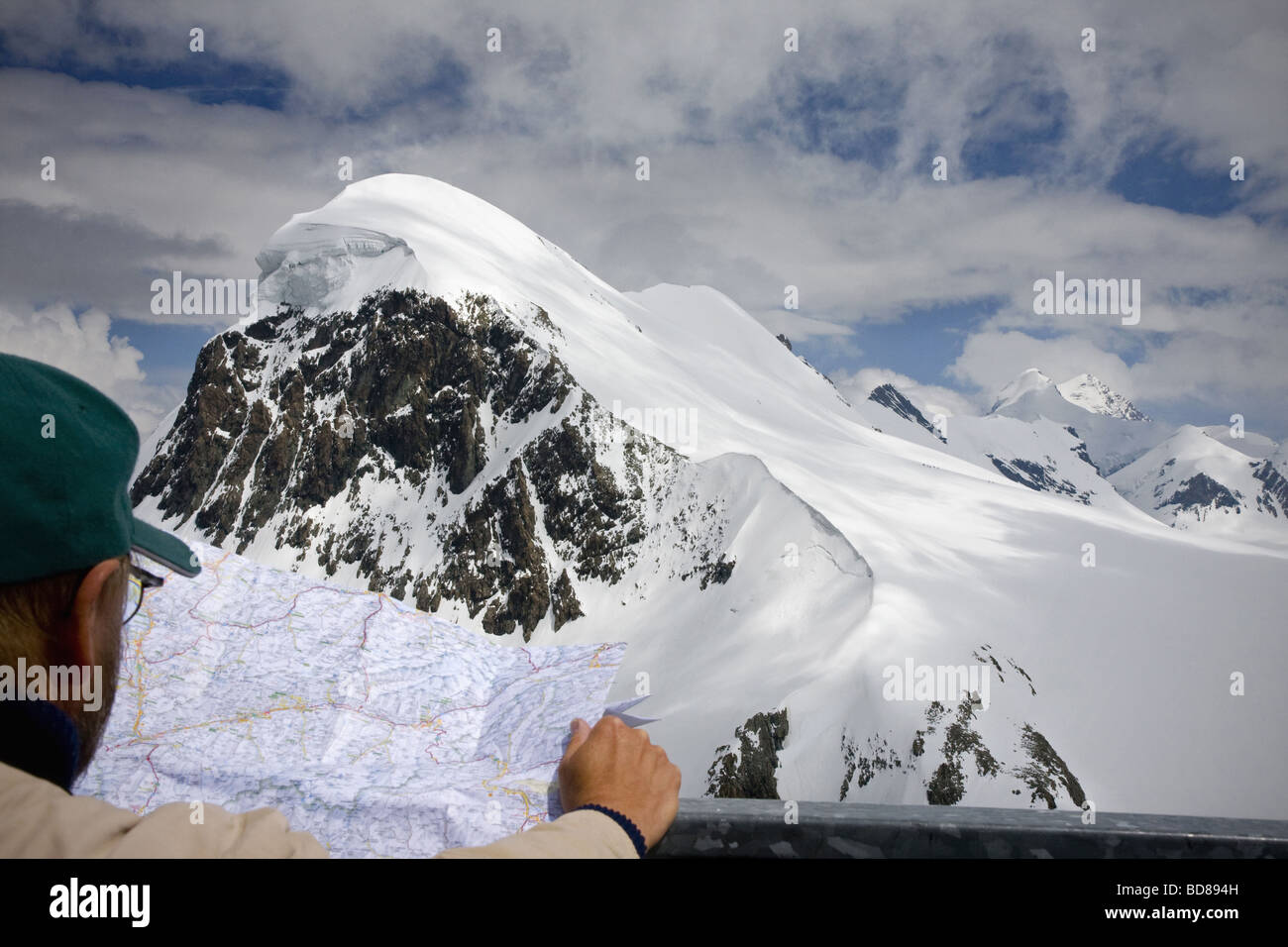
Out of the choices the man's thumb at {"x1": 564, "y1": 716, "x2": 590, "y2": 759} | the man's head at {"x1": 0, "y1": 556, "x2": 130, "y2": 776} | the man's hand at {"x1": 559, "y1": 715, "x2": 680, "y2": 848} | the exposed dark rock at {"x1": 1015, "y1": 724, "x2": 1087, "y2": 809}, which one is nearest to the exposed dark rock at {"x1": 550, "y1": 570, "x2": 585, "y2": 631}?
the exposed dark rock at {"x1": 1015, "y1": 724, "x2": 1087, "y2": 809}

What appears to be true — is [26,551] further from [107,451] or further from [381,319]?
[381,319]

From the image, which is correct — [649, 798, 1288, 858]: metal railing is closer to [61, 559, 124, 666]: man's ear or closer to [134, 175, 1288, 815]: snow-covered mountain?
[61, 559, 124, 666]: man's ear

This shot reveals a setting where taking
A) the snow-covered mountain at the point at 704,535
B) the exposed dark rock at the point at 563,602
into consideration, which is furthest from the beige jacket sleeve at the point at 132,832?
the exposed dark rock at the point at 563,602

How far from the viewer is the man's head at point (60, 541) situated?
129cm

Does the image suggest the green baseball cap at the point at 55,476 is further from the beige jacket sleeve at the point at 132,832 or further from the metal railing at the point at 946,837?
the metal railing at the point at 946,837

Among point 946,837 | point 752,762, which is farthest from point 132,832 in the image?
point 752,762

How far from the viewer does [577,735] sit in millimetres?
2225

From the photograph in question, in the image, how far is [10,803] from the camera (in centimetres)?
109

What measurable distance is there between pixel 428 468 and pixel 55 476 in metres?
57.4

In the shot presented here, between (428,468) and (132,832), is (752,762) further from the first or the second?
(428,468)

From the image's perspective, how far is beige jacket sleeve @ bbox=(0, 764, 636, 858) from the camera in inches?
42.6

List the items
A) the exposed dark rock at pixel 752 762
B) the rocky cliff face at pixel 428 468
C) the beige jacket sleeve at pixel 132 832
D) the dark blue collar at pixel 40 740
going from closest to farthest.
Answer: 1. the beige jacket sleeve at pixel 132 832
2. the dark blue collar at pixel 40 740
3. the exposed dark rock at pixel 752 762
4. the rocky cliff face at pixel 428 468

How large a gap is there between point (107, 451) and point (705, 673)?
26.9 meters

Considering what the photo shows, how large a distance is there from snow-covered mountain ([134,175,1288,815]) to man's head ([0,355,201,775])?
10.3m
